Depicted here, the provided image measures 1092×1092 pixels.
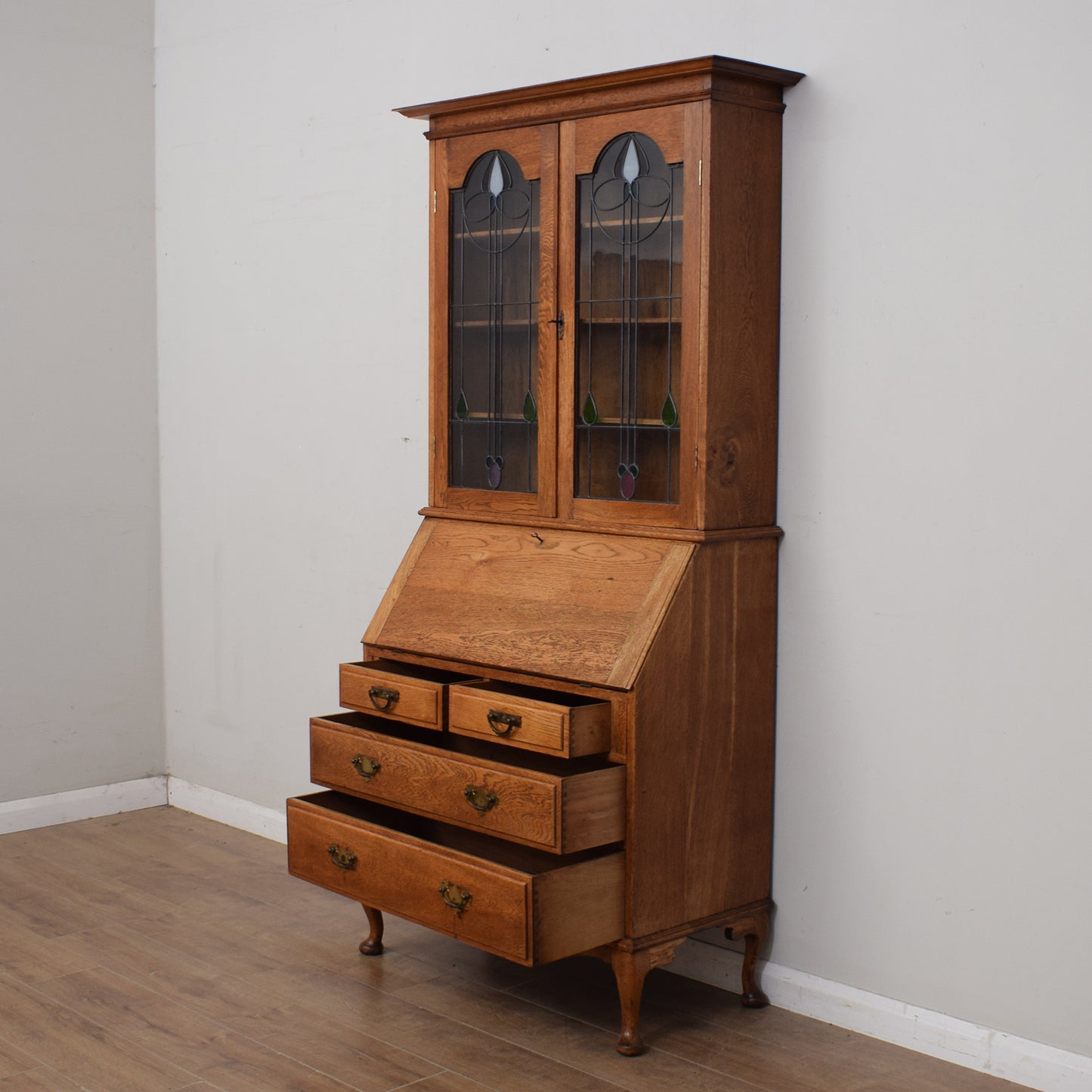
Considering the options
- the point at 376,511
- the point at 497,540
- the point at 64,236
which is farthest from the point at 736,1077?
the point at 64,236

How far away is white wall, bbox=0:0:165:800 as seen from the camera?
4.03 m

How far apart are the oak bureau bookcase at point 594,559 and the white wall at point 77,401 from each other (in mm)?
1513

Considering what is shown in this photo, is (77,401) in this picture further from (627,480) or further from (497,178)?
(627,480)

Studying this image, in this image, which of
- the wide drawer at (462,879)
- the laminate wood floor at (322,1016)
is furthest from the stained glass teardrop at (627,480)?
the laminate wood floor at (322,1016)

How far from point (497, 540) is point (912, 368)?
35.9 inches

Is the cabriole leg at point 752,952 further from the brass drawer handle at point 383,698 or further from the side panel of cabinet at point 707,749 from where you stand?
the brass drawer handle at point 383,698

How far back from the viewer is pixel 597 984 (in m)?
2.98

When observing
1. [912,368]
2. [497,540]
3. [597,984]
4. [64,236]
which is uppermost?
[64,236]

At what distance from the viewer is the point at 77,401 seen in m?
4.17

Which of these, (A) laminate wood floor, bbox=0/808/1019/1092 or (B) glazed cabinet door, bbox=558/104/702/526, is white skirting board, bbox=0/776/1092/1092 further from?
(B) glazed cabinet door, bbox=558/104/702/526

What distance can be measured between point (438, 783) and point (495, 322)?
0.97 metres

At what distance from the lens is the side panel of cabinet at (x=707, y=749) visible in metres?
2.57

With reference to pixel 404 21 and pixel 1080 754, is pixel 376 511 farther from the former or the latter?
pixel 1080 754

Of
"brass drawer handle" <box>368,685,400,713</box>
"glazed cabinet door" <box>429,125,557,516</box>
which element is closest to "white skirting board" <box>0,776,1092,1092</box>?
"brass drawer handle" <box>368,685,400,713</box>
